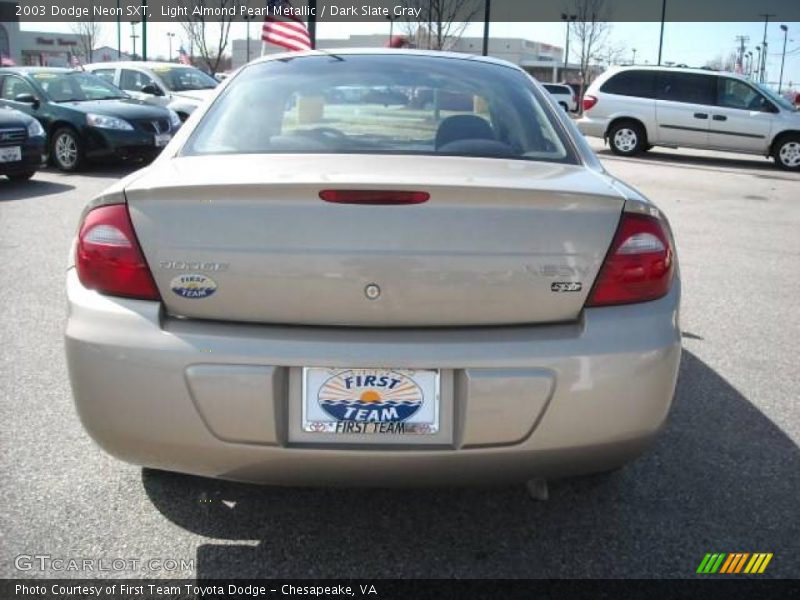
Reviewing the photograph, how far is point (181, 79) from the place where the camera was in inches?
620

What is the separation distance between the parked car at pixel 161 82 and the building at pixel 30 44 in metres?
43.5

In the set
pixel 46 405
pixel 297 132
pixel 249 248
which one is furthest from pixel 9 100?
pixel 249 248

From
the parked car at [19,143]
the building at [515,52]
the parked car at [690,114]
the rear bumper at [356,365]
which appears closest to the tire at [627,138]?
the parked car at [690,114]

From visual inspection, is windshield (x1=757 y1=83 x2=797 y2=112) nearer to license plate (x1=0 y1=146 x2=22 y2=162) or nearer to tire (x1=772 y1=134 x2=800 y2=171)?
tire (x1=772 y1=134 x2=800 y2=171)

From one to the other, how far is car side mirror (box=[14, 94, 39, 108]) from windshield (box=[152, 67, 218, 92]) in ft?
12.0

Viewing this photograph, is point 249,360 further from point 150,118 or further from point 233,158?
point 150,118

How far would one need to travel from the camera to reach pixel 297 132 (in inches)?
115

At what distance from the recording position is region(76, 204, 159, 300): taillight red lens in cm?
224

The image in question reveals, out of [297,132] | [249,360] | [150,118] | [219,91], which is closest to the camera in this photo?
[249,360]

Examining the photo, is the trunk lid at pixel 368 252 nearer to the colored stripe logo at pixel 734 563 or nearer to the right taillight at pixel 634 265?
the right taillight at pixel 634 265

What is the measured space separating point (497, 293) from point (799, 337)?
11.5 ft

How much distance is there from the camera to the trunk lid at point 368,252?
2158 millimetres

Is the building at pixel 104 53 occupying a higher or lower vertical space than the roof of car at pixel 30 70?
higher

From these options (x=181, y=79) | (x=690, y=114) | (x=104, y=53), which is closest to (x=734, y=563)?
(x=181, y=79)
